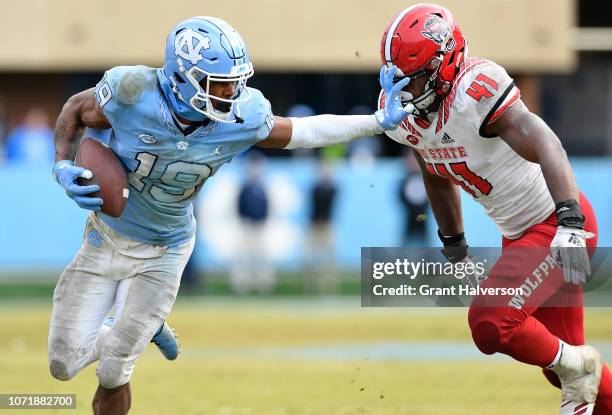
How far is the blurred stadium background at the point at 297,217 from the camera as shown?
8.43 meters

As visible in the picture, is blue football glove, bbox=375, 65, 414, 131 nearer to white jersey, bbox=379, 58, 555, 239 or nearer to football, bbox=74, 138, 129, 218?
white jersey, bbox=379, 58, 555, 239

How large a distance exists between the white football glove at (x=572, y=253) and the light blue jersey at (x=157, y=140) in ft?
5.13

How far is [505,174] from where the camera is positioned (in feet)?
18.6

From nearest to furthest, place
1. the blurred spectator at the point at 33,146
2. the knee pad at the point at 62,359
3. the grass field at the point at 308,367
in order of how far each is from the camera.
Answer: the knee pad at the point at 62,359, the grass field at the point at 308,367, the blurred spectator at the point at 33,146

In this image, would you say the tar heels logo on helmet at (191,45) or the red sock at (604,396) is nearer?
the tar heels logo on helmet at (191,45)

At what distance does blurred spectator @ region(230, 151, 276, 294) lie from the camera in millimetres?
15328

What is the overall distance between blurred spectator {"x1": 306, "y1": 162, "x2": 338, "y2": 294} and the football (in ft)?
31.9

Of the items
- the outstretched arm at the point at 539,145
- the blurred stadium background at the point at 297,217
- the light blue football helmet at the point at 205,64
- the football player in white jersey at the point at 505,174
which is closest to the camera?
the outstretched arm at the point at 539,145

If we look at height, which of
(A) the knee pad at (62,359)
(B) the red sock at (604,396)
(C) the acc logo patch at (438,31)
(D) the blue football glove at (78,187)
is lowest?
(A) the knee pad at (62,359)

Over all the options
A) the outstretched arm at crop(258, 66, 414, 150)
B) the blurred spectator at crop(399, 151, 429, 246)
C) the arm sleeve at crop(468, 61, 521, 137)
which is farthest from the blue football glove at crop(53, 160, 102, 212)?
the blurred spectator at crop(399, 151, 429, 246)

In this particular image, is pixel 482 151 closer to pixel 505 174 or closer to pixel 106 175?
pixel 505 174

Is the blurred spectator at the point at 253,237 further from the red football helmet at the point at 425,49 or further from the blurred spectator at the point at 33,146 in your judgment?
the red football helmet at the point at 425,49

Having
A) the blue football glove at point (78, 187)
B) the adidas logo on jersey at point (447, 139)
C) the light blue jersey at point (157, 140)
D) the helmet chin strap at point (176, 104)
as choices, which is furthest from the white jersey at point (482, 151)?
the blue football glove at point (78, 187)

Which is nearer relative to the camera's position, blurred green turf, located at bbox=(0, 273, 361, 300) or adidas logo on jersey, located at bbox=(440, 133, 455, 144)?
adidas logo on jersey, located at bbox=(440, 133, 455, 144)
